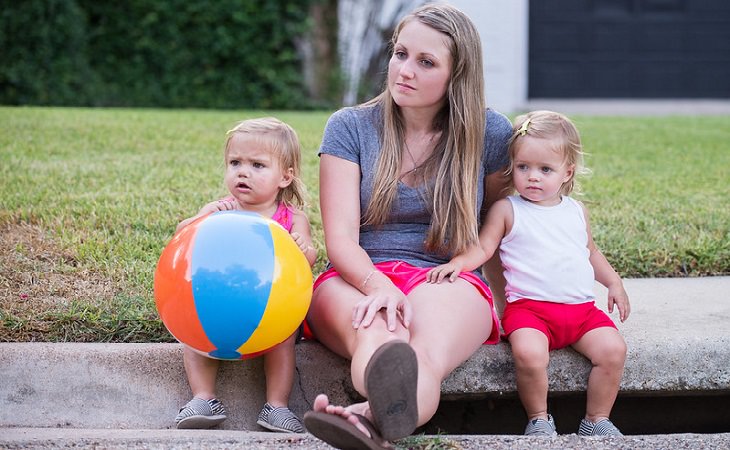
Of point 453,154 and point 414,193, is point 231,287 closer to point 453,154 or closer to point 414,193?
point 414,193

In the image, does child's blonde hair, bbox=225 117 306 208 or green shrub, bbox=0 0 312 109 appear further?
green shrub, bbox=0 0 312 109

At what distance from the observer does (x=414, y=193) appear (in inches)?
138

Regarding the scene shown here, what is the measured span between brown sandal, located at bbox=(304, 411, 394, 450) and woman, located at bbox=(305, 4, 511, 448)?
1.47 ft

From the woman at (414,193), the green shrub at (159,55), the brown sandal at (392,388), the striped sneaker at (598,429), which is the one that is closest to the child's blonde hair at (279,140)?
the woman at (414,193)

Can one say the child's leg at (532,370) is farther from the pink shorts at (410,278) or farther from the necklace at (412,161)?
the necklace at (412,161)

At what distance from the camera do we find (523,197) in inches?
141

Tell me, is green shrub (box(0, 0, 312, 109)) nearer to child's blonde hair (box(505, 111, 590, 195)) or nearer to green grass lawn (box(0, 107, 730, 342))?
green grass lawn (box(0, 107, 730, 342))

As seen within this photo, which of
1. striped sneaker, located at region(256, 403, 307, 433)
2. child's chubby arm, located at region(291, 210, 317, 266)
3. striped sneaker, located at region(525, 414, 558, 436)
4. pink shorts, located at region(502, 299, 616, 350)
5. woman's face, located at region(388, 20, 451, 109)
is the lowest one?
striped sneaker, located at region(525, 414, 558, 436)

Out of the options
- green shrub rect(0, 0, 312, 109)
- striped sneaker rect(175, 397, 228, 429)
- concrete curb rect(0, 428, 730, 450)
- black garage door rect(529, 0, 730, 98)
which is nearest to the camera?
concrete curb rect(0, 428, 730, 450)

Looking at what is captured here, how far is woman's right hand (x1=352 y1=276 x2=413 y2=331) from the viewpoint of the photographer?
3031 millimetres

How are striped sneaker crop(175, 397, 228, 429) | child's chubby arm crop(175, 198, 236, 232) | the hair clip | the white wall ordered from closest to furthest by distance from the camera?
1. striped sneaker crop(175, 397, 228, 429)
2. child's chubby arm crop(175, 198, 236, 232)
3. the hair clip
4. the white wall

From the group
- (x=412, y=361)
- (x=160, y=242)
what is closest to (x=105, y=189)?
(x=160, y=242)

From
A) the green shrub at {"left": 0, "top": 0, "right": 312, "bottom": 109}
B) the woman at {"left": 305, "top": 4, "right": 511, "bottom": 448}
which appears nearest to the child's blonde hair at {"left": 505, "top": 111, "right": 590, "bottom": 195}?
the woman at {"left": 305, "top": 4, "right": 511, "bottom": 448}

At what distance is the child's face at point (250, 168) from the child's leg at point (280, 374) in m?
0.58
